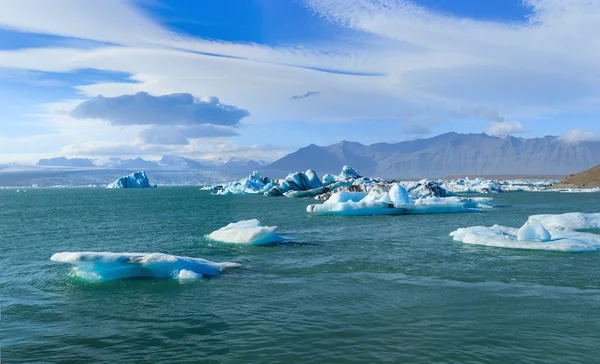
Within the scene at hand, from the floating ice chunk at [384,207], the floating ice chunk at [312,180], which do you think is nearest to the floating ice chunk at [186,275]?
the floating ice chunk at [384,207]

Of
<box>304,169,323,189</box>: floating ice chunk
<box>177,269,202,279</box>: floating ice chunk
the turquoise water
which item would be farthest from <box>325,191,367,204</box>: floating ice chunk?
<box>304,169,323,189</box>: floating ice chunk

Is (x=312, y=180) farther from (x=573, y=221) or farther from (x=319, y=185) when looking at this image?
(x=573, y=221)

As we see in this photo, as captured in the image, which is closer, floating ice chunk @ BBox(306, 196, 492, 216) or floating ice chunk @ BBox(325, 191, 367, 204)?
floating ice chunk @ BBox(306, 196, 492, 216)

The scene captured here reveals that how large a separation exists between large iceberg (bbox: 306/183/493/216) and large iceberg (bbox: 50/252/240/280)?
25920 mm

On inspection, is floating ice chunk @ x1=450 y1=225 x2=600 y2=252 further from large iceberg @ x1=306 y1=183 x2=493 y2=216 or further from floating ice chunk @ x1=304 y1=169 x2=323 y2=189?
floating ice chunk @ x1=304 y1=169 x2=323 y2=189

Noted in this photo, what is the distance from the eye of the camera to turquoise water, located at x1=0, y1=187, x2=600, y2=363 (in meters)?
10.1

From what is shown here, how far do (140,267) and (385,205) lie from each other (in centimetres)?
3031

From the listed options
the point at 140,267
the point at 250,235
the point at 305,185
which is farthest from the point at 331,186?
the point at 140,267

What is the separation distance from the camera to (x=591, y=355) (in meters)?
9.72

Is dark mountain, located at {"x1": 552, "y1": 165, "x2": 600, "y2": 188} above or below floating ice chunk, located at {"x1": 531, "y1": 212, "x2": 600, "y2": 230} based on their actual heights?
above

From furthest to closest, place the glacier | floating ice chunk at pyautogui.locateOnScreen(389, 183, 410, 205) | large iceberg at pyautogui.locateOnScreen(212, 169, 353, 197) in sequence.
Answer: large iceberg at pyautogui.locateOnScreen(212, 169, 353, 197), the glacier, floating ice chunk at pyautogui.locateOnScreen(389, 183, 410, 205)

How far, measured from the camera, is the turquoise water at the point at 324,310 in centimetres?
1008

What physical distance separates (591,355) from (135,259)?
1331 cm

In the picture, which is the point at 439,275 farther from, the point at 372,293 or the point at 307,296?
the point at 307,296
